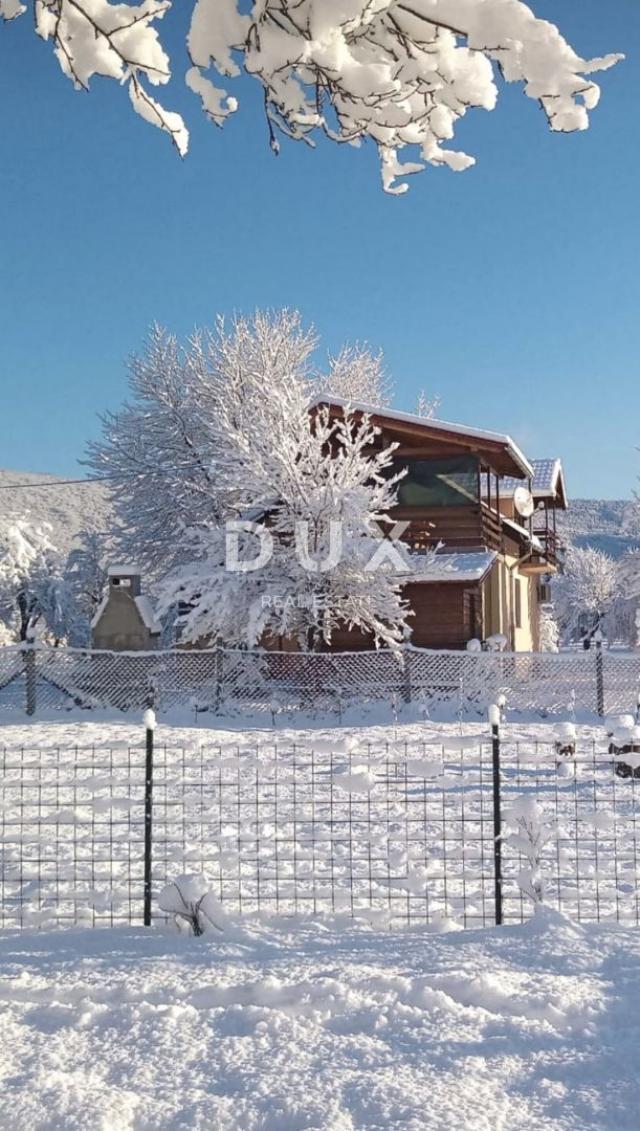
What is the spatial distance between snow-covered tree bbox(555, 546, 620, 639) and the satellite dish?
4750 cm

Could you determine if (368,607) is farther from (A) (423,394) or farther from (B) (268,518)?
(A) (423,394)

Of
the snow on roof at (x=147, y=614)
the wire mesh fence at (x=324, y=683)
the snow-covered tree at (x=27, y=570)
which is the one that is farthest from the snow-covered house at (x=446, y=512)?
the snow-covered tree at (x=27, y=570)

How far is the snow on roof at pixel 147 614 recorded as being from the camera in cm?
2269

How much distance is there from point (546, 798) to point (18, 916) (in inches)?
237

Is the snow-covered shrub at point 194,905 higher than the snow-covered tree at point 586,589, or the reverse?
the snow-covered tree at point 586,589

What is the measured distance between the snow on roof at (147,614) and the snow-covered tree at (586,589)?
60293 mm

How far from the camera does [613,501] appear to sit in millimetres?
188625

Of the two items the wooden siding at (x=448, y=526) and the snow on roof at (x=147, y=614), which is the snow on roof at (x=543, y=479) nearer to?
the wooden siding at (x=448, y=526)

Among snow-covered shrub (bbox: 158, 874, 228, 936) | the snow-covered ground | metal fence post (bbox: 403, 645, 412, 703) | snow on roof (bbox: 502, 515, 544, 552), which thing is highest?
snow on roof (bbox: 502, 515, 544, 552)

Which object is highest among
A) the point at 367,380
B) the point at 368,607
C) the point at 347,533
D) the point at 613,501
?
the point at 613,501

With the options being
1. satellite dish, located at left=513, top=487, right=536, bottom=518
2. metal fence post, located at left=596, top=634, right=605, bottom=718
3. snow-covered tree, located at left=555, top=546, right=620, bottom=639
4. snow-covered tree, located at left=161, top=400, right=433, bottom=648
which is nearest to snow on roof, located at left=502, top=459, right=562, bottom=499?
satellite dish, located at left=513, top=487, right=536, bottom=518

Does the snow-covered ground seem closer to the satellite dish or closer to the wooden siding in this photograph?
the wooden siding

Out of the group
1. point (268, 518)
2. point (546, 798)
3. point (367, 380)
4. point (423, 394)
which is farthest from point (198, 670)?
point (423, 394)

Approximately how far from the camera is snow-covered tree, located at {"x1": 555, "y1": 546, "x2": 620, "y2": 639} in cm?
7850
